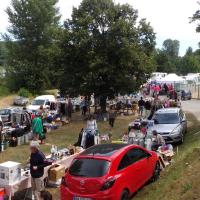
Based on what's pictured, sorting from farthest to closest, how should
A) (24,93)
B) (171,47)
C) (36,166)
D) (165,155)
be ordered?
(171,47) < (24,93) < (165,155) < (36,166)

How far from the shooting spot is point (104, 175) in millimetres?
10133

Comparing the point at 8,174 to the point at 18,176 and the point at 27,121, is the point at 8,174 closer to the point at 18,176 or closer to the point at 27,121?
the point at 18,176

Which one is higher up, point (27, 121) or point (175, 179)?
point (27, 121)

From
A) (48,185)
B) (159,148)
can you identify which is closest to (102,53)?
(159,148)

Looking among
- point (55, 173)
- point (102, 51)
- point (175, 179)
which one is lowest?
point (55, 173)

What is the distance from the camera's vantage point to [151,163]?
12.6 metres

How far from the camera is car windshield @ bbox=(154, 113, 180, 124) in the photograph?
69.9ft

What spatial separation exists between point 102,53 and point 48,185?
19.0m

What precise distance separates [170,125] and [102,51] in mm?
12374

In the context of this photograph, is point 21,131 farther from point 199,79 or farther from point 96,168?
point 199,79

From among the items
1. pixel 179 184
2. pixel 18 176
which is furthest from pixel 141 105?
pixel 179 184

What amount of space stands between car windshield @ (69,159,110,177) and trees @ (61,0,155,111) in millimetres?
19958

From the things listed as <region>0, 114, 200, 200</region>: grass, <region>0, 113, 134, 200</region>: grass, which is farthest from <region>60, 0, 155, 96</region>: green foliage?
<region>0, 114, 200, 200</region>: grass

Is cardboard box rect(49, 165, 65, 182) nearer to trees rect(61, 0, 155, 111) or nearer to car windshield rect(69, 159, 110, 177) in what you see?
car windshield rect(69, 159, 110, 177)
